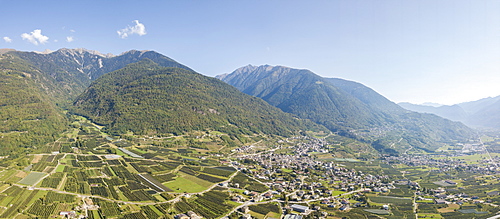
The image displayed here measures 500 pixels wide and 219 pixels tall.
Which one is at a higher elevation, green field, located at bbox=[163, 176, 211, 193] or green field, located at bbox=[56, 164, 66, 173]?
green field, located at bbox=[56, 164, 66, 173]

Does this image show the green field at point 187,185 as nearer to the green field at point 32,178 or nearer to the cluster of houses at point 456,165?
the green field at point 32,178

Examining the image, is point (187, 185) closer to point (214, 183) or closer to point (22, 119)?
point (214, 183)

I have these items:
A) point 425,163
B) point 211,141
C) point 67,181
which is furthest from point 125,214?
point 425,163

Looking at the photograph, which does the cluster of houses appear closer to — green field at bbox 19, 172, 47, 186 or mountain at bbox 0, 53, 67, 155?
green field at bbox 19, 172, 47, 186

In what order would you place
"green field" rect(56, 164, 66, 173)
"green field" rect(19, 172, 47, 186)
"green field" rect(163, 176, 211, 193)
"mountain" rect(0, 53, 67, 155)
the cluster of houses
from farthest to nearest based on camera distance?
the cluster of houses < "mountain" rect(0, 53, 67, 155) < "green field" rect(56, 164, 66, 173) < "green field" rect(163, 176, 211, 193) < "green field" rect(19, 172, 47, 186)

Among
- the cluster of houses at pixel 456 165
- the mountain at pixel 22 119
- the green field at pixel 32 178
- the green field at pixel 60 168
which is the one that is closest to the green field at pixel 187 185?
the green field at pixel 60 168

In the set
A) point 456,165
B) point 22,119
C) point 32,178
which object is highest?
point 22,119

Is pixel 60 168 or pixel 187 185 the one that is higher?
pixel 60 168

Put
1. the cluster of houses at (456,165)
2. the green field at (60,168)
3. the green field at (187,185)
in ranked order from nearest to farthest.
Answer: the green field at (187,185)
the green field at (60,168)
the cluster of houses at (456,165)

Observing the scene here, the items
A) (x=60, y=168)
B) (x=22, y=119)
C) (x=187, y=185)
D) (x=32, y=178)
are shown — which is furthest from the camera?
(x=22, y=119)

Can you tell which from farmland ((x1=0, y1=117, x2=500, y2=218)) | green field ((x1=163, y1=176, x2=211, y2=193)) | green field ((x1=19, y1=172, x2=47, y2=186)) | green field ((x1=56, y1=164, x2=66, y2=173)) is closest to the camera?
farmland ((x1=0, y1=117, x2=500, y2=218))

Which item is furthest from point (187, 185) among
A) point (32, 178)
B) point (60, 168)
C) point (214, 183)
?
point (32, 178)

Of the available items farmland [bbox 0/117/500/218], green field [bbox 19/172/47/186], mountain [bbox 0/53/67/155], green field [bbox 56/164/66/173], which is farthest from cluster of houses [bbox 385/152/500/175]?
mountain [bbox 0/53/67/155]
